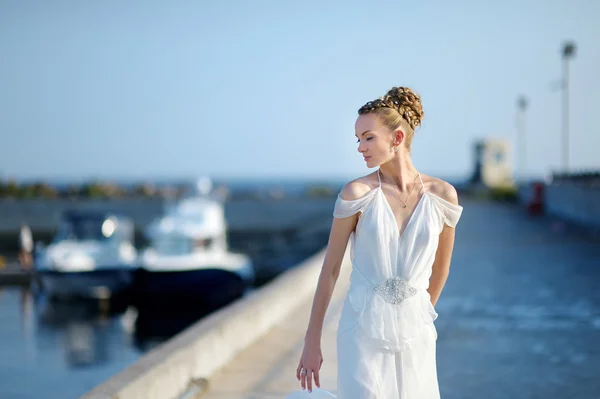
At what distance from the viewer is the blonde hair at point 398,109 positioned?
3623mm

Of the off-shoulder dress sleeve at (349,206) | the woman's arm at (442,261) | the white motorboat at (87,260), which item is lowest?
the white motorboat at (87,260)

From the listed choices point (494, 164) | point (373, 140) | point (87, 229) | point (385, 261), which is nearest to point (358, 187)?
point (373, 140)

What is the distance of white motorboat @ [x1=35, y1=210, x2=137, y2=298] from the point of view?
89.4 feet

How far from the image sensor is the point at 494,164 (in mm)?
70125

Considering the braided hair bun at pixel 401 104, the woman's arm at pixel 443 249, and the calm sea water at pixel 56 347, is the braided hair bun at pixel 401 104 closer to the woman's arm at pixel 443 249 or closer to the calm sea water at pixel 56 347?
the woman's arm at pixel 443 249

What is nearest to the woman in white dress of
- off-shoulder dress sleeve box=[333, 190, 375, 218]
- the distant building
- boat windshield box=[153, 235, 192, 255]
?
off-shoulder dress sleeve box=[333, 190, 375, 218]

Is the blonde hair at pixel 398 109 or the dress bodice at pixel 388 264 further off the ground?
the blonde hair at pixel 398 109

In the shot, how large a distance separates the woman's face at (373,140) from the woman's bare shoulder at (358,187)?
0.08 metres

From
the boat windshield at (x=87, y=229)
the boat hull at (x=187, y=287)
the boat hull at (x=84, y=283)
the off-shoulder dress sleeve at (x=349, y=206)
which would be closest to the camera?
the off-shoulder dress sleeve at (x=349, y=206)

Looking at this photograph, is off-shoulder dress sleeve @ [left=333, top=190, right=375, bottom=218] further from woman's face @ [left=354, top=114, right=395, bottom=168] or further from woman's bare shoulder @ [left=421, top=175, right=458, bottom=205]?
woman's bare shoulder @ [left=421, top=175, right=458, bottom=205]

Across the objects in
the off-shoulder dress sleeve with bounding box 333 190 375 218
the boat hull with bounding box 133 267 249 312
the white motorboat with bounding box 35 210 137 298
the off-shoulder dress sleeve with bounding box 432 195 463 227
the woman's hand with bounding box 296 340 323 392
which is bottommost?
the boat hull with bounding box 133 267 249 312

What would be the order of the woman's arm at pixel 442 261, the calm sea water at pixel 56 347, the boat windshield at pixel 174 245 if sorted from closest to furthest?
the woman's arm at pixel 442 261
the calm sea water at pixel 56 347
the boat windshield at pixel 174 245

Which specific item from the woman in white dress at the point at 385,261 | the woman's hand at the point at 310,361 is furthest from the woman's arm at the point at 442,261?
the woman's hand at the point at 310,361

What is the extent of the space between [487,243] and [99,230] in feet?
45.0
